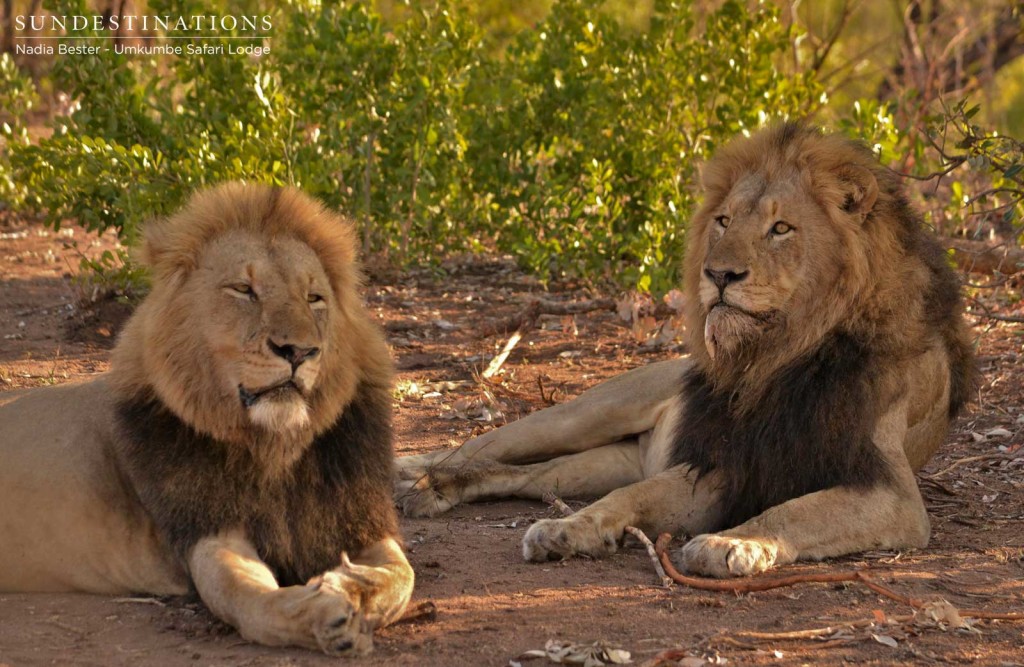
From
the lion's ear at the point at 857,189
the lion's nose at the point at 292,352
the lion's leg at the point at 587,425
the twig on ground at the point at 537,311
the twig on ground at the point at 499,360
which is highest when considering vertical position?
the lion's ear at the point at 857,189

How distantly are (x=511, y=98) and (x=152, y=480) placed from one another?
5.44 meters

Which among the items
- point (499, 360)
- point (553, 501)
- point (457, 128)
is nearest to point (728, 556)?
point (553, 501)

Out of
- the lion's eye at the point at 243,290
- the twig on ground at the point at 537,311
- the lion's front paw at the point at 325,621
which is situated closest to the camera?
the lion's front paw at the point at 325,621

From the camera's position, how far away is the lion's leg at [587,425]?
5598 mm

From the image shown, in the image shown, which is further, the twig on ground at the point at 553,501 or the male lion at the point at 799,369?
the twig on ground at the point at 553,501

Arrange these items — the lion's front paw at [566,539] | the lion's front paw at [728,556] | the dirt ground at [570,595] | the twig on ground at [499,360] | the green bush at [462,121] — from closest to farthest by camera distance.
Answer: the dirt ground at [570,595] < the lion's front paw at [728,556] < the lion's front paw at [566,539] < the twig on ground at [499,360] < the green bush at [462,121]

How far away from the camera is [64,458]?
417cm

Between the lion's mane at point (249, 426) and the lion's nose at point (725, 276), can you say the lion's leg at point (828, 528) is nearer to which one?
the lion's nose at point (725, 276)

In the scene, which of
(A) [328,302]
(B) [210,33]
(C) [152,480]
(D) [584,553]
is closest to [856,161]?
(D) [584,553]

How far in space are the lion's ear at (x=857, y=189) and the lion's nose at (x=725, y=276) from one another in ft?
1.57

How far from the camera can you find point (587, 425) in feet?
18.5

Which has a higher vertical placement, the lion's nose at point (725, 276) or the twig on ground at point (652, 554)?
the lion's nose at point (725, 276)

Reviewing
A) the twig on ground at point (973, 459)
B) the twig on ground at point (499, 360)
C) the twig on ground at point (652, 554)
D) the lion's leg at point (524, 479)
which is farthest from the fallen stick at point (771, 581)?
the twig on ground at point (499, 360)

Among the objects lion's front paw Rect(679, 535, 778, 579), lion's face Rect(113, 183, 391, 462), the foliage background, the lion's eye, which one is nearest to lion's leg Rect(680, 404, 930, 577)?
lion's front paw Rect(679, 535, 778, 579)
